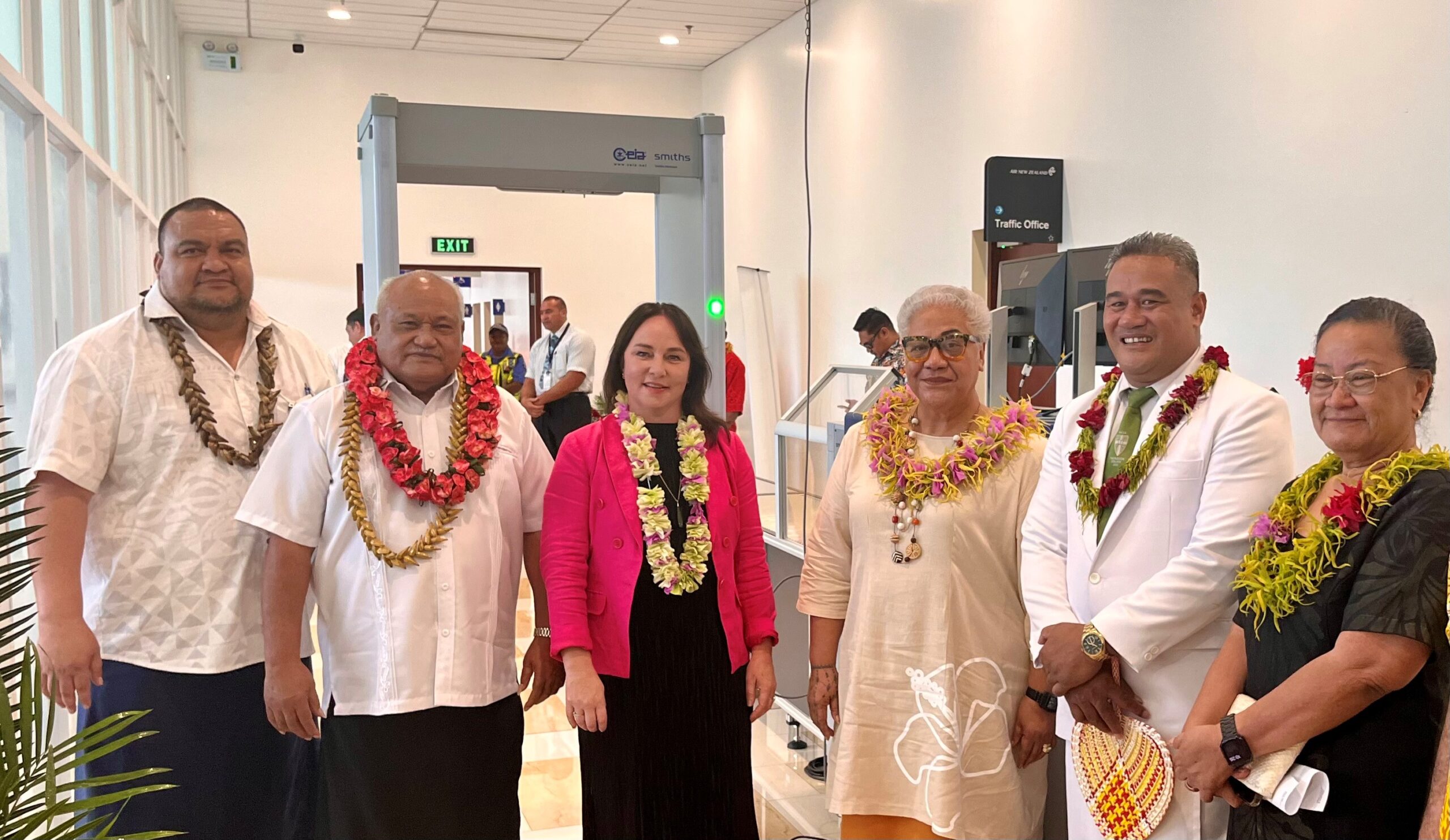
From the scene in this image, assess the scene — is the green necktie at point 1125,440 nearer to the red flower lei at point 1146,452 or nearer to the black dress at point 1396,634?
the red flower lei at point 1146,452

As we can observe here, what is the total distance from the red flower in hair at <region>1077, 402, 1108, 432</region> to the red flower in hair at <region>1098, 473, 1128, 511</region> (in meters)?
0.15

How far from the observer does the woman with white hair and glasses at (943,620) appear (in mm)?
2396

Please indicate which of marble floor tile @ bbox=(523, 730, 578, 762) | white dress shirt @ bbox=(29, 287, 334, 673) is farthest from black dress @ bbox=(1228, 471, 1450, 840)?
marble floor tile @ bbox=(523, 730, 578, 762)

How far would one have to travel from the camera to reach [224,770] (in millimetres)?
2475

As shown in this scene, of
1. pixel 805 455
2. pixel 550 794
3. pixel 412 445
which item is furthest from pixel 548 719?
pixel 412 445

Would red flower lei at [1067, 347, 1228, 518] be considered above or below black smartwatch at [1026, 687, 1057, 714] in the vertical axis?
above

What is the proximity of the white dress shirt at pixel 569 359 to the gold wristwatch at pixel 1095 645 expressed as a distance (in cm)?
622

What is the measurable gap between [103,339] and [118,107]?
4501 mm

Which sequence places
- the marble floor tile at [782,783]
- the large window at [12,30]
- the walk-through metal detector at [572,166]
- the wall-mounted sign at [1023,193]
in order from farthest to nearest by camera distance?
the wall-mounted sign at [1023,193] < the marble floor tile at [782,783] < the walk-through metal detector at [572,166] < the large window at [12,30]

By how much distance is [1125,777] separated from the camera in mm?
2092

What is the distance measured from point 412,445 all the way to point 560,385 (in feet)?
18.3

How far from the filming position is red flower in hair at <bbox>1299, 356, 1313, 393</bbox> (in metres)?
1.86

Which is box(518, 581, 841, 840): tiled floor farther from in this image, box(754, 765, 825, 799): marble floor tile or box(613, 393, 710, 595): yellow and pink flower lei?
box(613, 393, 710, 595): yellow and pink flower lei

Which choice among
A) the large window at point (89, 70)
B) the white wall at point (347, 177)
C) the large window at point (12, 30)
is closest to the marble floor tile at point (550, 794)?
the large window at point (12, 30)
